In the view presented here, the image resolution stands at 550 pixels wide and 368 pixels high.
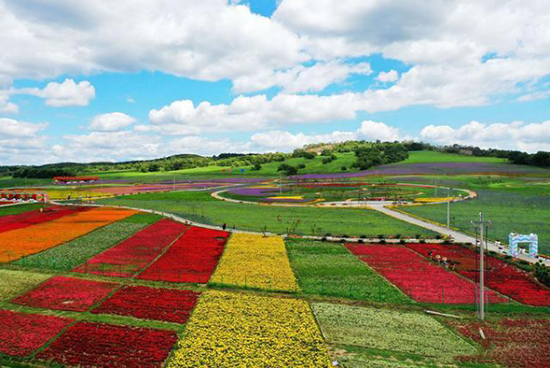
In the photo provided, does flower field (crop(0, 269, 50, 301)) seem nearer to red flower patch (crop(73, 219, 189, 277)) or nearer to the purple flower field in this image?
red flower patch (crop(73, 219, 189, 277))

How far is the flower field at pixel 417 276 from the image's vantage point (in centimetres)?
3281

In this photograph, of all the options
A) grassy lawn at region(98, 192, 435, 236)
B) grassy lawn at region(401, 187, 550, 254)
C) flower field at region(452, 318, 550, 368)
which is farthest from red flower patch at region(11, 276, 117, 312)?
grassy lawn at region(401, 187, 550, 254)

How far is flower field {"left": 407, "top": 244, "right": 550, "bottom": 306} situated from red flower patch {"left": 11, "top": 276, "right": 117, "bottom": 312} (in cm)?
3673

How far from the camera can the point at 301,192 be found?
121m

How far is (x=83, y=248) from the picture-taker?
156ft

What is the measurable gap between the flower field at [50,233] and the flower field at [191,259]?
16802 millimetres

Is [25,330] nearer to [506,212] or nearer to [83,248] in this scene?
[83,248]

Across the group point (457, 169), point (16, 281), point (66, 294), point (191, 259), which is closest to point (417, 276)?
point (191, 259)

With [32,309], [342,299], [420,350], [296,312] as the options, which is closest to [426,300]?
[342,299]

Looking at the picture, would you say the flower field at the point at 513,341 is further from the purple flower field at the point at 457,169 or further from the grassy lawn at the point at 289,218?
the purple flower field at the point at 457,169

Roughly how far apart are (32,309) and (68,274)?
29.7ft

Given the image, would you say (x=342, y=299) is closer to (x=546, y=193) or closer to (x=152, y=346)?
(x=152, y=346)

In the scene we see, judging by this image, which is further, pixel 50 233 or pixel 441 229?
pixel 441 229

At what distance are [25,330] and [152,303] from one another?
865 cm
